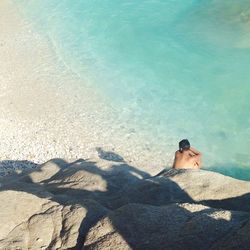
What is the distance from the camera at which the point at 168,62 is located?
2234 centimetres

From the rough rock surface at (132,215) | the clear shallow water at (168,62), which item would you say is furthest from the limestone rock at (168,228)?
the clear shallow water at (168,62)

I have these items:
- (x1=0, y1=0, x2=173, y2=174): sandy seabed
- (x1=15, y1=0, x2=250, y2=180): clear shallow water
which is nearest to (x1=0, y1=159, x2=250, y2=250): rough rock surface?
(x1=0, y1=0, x2=173, y2=174): sandy seabed

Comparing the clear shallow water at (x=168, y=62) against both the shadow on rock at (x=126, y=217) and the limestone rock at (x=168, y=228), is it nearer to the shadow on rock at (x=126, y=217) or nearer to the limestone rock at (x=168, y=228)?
the shadow on rock at (x=126, y=217)

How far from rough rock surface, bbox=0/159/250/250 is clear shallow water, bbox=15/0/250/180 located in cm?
655

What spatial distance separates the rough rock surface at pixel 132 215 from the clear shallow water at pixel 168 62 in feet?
21.5

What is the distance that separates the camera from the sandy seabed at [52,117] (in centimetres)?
1540

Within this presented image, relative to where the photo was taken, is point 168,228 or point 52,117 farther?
point 52,117

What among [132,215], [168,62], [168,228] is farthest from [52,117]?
[168,228]

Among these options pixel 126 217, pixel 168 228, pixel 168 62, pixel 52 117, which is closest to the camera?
pixel 168 228

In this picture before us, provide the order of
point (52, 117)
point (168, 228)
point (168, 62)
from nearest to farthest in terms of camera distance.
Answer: point (168, 228)
point (52, 117)
point (168, 62)

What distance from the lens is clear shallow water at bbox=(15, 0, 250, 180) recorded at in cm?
1703

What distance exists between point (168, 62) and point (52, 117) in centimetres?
740

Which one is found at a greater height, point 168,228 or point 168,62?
point 168,62

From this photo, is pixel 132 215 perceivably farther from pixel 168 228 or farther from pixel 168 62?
pixel 168 62
